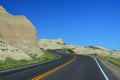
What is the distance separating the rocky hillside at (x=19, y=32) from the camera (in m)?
55.0

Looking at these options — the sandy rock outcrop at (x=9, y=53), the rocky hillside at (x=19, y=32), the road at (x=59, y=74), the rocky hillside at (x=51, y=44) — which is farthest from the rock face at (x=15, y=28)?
the rocky hillside at (x=51, y=44)

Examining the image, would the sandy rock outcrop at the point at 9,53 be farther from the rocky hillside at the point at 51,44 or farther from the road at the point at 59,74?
the rocky hillside at the point at 51,44

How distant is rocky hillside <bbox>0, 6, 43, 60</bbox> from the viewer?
2165 inches

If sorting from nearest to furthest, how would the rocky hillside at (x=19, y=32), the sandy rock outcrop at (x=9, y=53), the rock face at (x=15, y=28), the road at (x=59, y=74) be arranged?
the road at (x=59, y=74) < the sandy rock outcrop at (x=9, y=53) < the rock face at (x=15, y=28) < the rocky hillside at (x=19, y=32)

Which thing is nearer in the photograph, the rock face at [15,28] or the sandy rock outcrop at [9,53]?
the sandy rock outcrop at [9,53]

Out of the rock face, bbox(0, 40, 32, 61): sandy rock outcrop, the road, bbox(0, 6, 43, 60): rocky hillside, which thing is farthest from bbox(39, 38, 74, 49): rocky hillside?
the road

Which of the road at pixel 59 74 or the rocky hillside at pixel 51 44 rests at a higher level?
the rocky hillside at pixel 51 44

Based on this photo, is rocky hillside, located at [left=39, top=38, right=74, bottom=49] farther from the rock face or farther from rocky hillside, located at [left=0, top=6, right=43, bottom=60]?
the rock face

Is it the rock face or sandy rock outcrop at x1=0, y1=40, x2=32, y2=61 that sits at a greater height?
the rock face

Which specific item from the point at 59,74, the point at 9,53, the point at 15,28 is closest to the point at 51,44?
the point at 15,28

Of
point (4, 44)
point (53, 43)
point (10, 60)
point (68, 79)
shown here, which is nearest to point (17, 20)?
point (4, 44)

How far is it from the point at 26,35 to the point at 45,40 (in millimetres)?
117770

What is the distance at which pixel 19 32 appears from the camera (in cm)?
5972

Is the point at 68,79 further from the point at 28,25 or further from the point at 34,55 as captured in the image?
the point at 28,25
